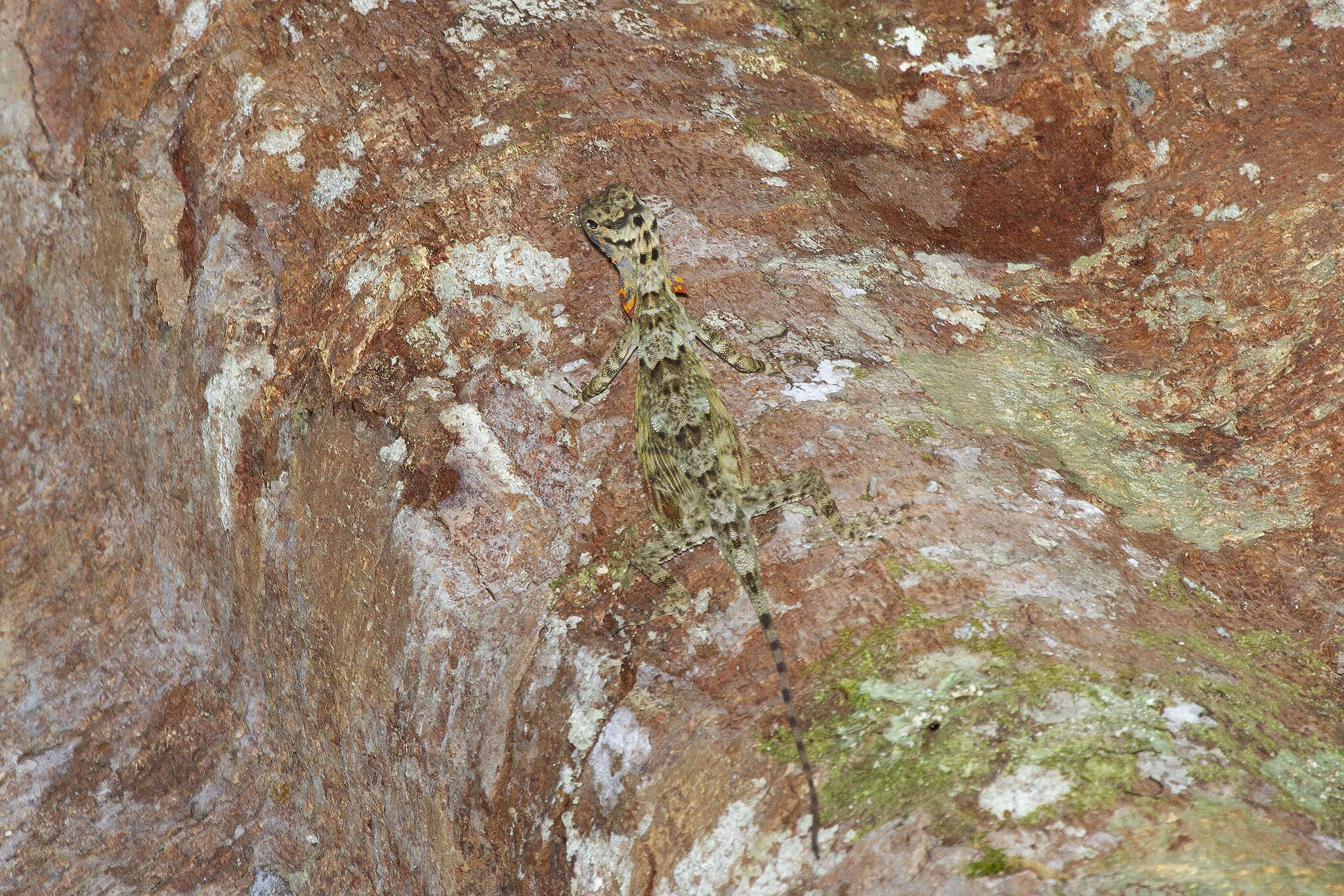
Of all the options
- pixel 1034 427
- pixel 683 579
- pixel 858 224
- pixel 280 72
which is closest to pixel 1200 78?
pixel 858 224

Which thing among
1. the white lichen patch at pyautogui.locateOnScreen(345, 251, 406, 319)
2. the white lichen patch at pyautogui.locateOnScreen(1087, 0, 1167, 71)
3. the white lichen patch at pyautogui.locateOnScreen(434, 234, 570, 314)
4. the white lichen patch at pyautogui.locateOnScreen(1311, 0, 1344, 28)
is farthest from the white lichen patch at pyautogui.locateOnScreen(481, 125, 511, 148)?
the white lichen patch at pyautogui.locateOnScreen(1311, 0, 1344, 28)

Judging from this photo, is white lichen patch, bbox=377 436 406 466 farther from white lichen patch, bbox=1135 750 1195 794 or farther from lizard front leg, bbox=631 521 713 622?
white lichen patch, bbox=1135 750 1195 794

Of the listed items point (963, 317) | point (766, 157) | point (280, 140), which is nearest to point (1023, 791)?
point (963, 317)

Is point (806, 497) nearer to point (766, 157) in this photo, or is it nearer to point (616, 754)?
point (616, 754)

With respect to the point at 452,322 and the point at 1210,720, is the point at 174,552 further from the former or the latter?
the point at 1210,720

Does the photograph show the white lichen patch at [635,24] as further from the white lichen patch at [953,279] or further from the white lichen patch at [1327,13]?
the white lichen patch at [1327,13]

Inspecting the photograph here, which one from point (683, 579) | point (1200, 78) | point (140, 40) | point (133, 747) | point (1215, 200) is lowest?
point (133, 747)
